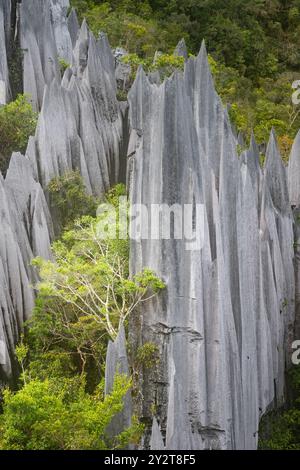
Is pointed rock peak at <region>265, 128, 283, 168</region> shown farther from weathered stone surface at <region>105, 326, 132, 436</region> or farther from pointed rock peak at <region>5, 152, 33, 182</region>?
weathered stone surface at <region>105, 326, 132, 436</region>

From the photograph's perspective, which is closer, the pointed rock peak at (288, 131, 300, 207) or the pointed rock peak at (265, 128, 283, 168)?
the pointed rock peak at (265, 128, 283, 168)

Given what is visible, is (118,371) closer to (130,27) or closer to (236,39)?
(130,27)

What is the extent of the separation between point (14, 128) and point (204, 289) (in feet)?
32.5

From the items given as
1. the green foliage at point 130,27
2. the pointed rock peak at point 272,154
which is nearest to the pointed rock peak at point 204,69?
the pointed rock peak at point 272,154

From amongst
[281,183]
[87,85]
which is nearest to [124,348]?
[281,183]

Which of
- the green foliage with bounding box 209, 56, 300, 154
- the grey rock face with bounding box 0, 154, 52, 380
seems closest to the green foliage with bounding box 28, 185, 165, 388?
the grey rock face with bounding box 0, 154, 52, 380

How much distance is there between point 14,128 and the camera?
2447cm

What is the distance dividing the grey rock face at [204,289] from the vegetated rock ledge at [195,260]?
0.03 meters

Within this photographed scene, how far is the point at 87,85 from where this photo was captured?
87.2 feet

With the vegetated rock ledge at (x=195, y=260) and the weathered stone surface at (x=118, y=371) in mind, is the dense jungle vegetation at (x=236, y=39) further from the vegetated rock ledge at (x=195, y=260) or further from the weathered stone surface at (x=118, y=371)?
the weathered stone surface at (x=118, y=371)

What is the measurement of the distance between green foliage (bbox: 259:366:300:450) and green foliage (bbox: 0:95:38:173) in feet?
37.0

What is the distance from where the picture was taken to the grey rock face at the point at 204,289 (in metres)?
17.5

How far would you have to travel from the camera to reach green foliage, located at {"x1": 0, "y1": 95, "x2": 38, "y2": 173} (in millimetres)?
24281

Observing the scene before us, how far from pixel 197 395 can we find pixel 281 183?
908cm
